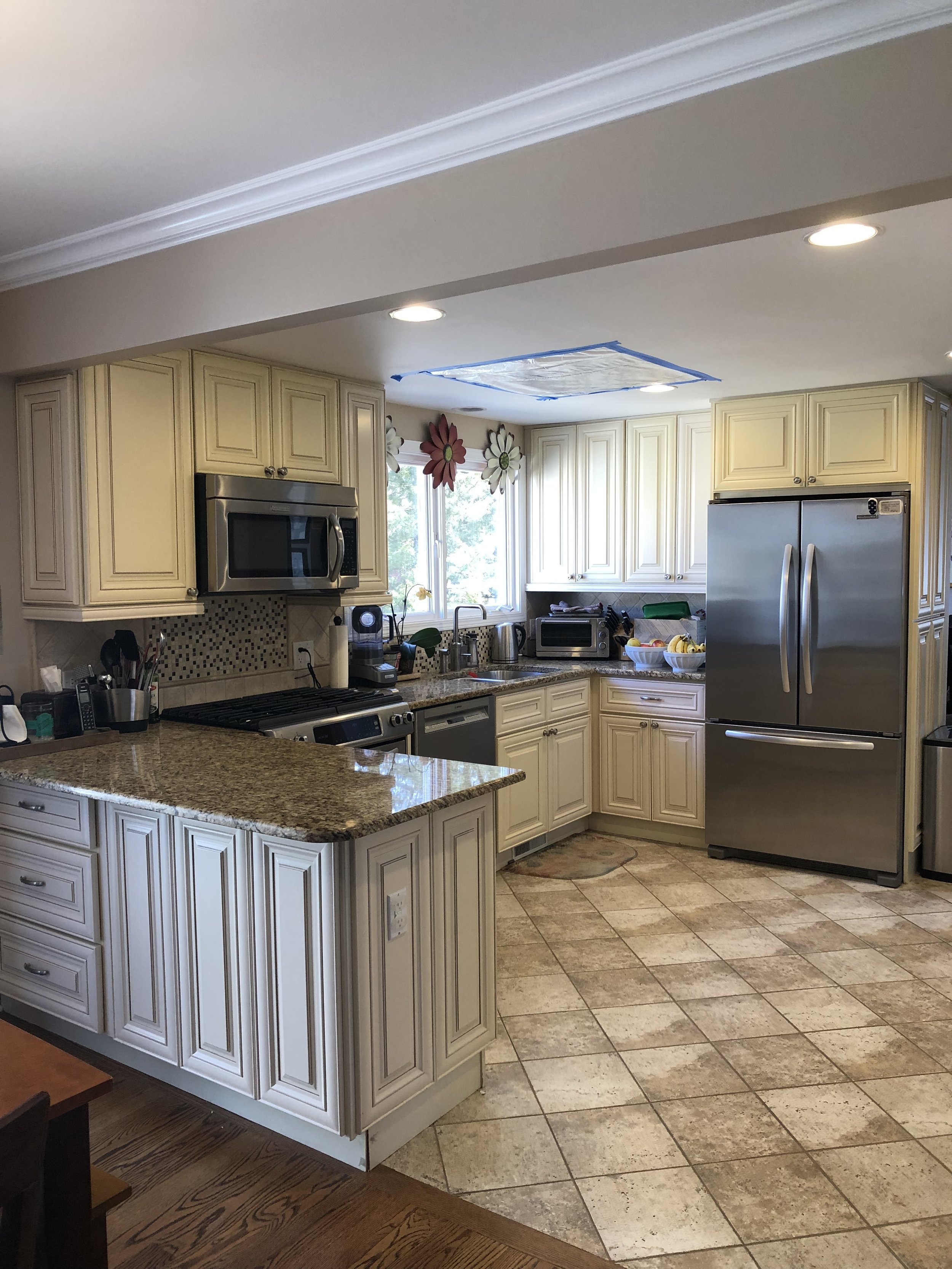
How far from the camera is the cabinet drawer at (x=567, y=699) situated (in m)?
4.95

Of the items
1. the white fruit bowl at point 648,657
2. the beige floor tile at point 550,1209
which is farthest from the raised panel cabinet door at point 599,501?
the beige floor tile at point 550,1209

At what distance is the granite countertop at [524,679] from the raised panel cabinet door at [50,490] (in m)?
1.48

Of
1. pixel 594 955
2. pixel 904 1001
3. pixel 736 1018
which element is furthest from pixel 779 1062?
pixel 594 955

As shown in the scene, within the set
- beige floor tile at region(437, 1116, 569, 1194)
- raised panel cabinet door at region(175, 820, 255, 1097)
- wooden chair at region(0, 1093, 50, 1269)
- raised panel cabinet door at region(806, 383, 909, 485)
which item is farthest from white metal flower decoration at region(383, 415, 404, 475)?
wooden chair at region(0, 1093, 50, 1269)

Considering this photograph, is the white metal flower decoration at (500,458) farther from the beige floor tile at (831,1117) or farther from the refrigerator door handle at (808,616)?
the beige floor tile at (831,1117)

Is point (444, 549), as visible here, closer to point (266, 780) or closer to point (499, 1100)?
point (266, 780)

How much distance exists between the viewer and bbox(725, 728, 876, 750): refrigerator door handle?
4492 mm

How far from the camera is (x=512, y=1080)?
2.86 metres

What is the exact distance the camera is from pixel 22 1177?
1.12m

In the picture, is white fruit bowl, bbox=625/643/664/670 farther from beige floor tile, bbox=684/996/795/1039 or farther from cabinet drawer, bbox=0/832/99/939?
cabinet drawer, bbox=0/832/99/939

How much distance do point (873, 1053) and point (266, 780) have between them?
201 cm

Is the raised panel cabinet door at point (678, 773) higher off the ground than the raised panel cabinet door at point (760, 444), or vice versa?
the raised panel cabinet door at point (760, 444)

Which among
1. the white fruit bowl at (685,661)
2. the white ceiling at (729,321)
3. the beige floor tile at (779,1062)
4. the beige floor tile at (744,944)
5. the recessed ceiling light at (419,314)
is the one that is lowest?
the beige floor tile at (779,1062)

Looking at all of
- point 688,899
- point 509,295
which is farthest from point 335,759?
point 688,899
